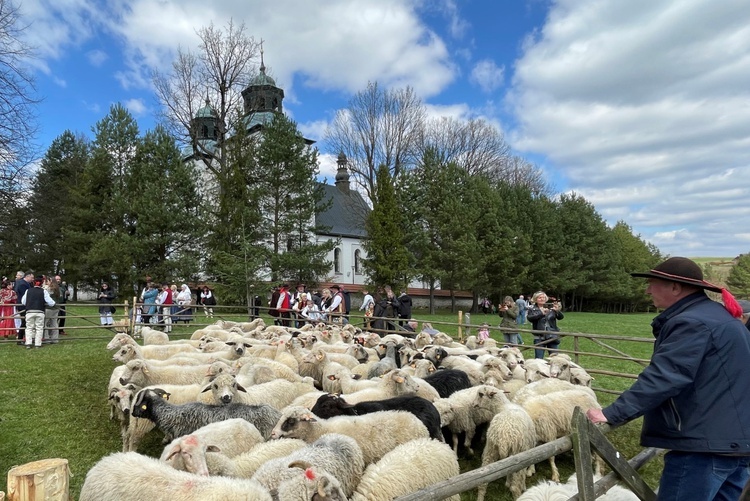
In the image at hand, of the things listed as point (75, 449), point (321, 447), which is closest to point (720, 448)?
point (321, 447)

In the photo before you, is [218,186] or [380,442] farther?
[218,186]

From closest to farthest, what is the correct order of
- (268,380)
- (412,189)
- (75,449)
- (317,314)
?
(75,449) → (268,380) → (317,314) → (412,189)

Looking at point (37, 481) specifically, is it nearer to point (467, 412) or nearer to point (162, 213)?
point (467, 412)

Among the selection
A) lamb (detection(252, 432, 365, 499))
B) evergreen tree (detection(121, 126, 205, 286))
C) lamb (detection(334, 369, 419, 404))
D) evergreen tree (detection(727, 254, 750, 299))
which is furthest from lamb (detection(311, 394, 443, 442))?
evergreen tree (detection(727, 254, 750, 299))

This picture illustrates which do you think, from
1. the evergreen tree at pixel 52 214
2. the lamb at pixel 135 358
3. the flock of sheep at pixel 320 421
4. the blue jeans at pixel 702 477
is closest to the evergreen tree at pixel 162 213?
the evergreen tree at pixel 52 214

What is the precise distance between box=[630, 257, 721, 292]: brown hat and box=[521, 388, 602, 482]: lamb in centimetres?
344

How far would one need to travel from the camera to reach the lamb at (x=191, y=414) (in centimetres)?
572

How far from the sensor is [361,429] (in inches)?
203

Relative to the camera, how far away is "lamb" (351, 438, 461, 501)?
4.16 meters

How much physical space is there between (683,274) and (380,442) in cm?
357

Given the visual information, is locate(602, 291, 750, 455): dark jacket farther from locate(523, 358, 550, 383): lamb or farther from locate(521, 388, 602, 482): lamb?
locate(523, 358, 550, 383): lamb

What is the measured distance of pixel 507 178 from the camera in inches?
2254

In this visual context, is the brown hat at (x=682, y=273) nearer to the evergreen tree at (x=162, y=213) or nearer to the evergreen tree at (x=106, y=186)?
the evergreen tree at (x=162, y=213)

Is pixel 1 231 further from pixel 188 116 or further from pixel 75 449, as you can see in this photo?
pixel 75 449
